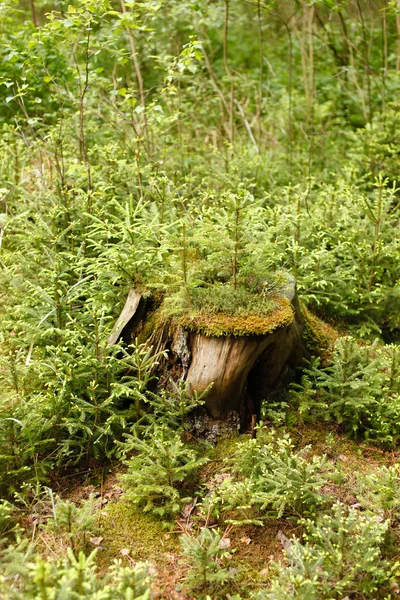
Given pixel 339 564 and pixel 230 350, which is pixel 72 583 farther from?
pixel 230 350

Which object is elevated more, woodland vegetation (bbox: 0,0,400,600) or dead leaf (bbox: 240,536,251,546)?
woodland vegetation (bbox: 0,0,400,600)

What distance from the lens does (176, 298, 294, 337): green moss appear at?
13.4ft

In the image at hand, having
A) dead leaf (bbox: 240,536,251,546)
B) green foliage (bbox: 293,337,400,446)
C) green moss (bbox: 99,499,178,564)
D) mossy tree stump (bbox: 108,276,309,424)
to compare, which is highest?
mossy tree stump (bbox: 108,276,309,424)

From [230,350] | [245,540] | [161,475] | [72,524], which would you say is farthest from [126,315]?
[245,540]

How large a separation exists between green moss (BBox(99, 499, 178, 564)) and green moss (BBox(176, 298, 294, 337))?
1.47m

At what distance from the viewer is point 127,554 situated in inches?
142

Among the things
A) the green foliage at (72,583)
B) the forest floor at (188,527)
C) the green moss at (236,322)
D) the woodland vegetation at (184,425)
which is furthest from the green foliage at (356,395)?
the green foliage at (72,583)

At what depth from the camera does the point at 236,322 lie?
4.13 metres

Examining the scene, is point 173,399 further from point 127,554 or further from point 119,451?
point 127,554

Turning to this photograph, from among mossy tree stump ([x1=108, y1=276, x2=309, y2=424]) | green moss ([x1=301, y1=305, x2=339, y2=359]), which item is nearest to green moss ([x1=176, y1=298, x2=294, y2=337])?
mossy tree stump ([x1=108, y1=276, x2=309, y2=424])

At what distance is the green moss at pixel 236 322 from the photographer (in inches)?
161

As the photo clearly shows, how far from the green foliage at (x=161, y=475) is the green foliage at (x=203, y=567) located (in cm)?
38

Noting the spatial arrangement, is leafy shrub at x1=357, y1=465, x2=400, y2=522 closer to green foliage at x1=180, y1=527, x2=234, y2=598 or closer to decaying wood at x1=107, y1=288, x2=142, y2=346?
green foliage at x1=180, y1=527, x2=234, y2=598

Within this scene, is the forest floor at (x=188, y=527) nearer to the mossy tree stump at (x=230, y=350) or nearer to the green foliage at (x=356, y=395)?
the green foliage at (x=356, y=395)
